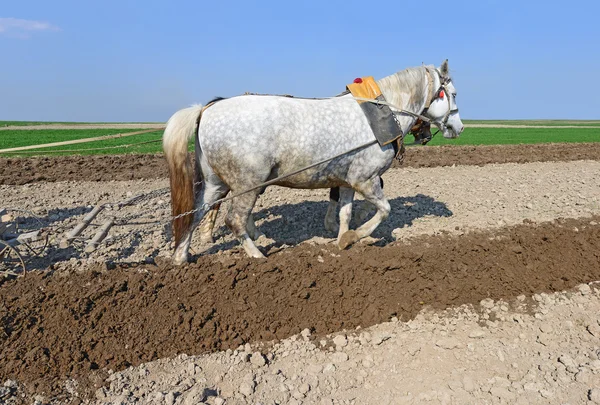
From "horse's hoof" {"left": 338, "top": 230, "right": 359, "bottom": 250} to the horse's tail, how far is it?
1679 mm

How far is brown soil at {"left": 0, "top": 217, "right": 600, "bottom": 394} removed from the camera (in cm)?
402

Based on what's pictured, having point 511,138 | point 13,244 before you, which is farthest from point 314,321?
point 511,138

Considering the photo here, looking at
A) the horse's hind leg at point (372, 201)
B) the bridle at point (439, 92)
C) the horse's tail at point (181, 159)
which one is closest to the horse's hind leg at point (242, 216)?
the horse's tail at point (181, 159)

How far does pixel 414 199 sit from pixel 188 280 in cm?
561

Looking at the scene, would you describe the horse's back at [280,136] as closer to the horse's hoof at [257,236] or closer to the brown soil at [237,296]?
the brown soil at [237,296]

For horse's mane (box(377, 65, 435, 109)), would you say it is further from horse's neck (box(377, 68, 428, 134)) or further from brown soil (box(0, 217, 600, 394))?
brown soil (box(0, 217, 600, 394))

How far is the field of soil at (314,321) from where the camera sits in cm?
382

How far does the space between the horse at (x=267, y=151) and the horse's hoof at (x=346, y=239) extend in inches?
0.4

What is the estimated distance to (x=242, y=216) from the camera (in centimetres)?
525

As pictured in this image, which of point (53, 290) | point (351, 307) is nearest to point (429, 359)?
point (351, 307)

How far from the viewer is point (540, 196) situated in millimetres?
9539

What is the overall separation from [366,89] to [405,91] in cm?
53

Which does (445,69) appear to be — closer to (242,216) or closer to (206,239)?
(242,216)

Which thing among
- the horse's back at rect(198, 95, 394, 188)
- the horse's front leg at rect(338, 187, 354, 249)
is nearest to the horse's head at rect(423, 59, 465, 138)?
the horse's back at rect(198, 95, 394, 188)
